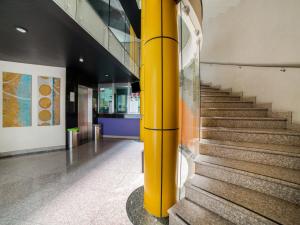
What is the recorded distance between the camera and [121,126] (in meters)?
7.98

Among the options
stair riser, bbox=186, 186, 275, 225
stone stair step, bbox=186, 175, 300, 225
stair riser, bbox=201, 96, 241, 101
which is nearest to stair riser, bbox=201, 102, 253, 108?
stair riser, bbox=201, 96, 241, 101

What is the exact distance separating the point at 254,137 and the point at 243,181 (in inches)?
33.9

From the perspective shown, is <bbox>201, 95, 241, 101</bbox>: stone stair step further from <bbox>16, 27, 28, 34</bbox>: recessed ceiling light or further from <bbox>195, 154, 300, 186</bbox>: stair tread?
<bbox>16, 27, 28, 34</bbox>: recessed ceiling light

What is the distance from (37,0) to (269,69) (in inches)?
179

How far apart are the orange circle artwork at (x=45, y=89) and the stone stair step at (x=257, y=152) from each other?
540 cm

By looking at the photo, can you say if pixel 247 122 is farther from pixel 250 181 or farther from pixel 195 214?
pixel 195 214

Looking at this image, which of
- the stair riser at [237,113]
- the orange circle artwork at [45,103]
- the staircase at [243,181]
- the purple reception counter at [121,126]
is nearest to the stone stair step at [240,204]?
the staircase at [243,181]

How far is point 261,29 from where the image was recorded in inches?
139

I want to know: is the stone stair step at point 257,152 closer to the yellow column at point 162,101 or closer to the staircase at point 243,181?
the staircase at point 243,181

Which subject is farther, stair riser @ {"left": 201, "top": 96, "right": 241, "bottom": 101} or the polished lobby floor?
stair riser @ {"left": 201, "top": 96, "right": 241, "bottom": 101}

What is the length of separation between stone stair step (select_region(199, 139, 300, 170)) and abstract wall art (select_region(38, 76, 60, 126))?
206 inches

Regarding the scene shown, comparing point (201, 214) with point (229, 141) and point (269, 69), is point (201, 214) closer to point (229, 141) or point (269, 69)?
point (229, 141)

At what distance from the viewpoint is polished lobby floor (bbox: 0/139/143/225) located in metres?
1.94

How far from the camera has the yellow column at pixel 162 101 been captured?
181 cm
